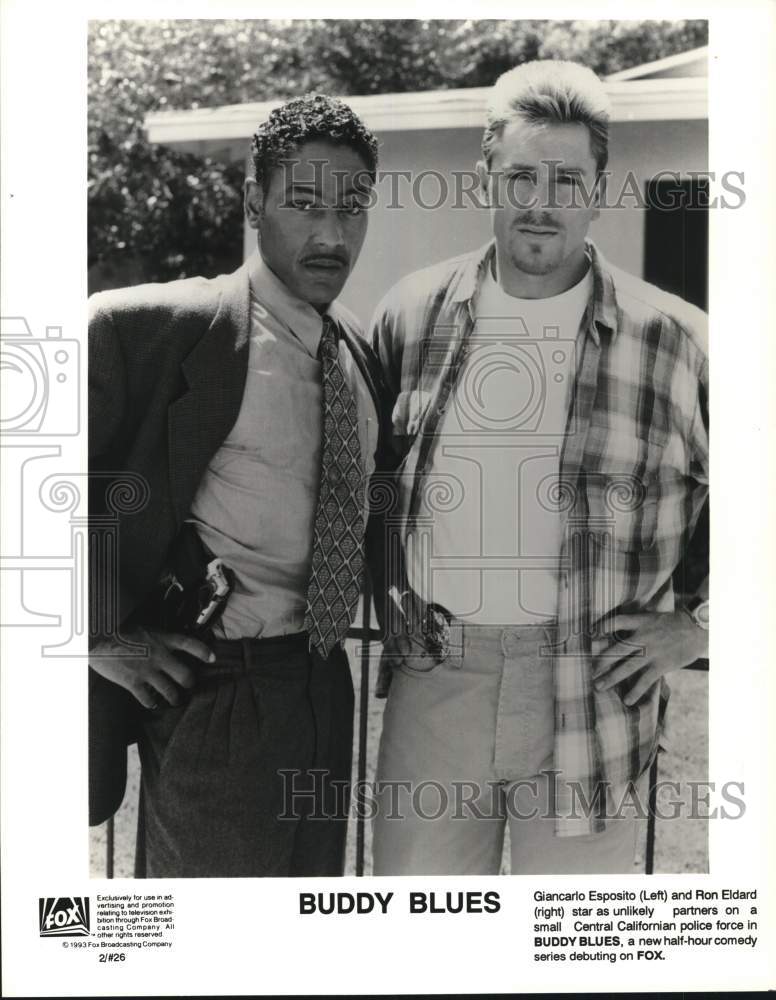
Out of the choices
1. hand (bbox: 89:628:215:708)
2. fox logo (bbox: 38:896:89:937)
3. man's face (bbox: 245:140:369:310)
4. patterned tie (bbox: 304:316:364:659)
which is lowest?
fox logo (bbox: 38:896:89:937)

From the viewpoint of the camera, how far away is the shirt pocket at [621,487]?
3486 mm

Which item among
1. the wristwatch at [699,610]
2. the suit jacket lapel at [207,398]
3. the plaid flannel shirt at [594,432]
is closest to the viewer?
the suit jacket lapel at [207,398]

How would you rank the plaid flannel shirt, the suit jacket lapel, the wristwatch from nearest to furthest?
the suit jacket lapel, the plaid flannel shirt, the wristwatch

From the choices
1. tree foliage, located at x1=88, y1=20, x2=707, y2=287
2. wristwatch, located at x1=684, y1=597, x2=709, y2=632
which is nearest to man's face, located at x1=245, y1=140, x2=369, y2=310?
tree foliage, located at x1=88, y1=20, x2=707, y2=287

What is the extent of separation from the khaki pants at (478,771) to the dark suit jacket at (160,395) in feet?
1.53

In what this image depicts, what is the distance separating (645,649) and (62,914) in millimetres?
1747

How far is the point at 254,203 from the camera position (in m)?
3.44

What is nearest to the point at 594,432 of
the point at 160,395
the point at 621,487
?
the point at 621,487

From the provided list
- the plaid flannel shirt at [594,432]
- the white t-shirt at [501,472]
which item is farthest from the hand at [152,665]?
the white t-shirt at [501,472]

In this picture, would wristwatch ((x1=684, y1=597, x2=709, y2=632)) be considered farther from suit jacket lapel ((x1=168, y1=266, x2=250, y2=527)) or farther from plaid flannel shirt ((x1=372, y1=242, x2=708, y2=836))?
suit jacket lapel ((x1=168, y1=266, x2=250, y2=527))

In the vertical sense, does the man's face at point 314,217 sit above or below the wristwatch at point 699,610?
above

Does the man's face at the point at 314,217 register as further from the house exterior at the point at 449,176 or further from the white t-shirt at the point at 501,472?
the white t-shirt at the point at 501,472

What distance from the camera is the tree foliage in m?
3.49

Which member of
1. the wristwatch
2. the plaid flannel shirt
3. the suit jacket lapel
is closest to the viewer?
the suit jacket lapel
